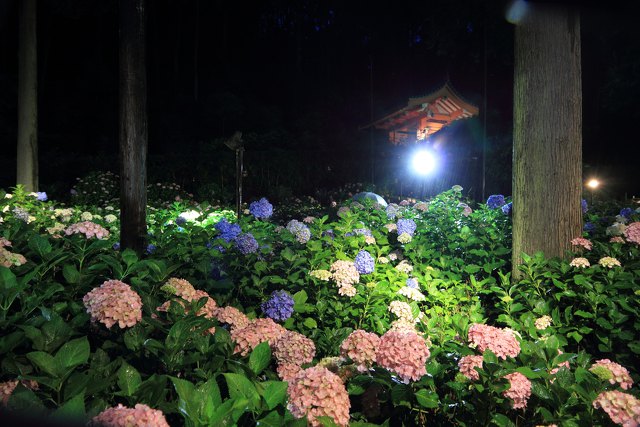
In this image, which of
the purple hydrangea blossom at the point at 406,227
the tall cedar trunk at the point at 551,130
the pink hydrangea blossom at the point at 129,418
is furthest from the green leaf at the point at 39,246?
the tall cedar trunk at the point at 551,130

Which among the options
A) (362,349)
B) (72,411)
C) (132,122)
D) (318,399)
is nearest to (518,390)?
(362,349)

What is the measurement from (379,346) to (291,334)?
329mm

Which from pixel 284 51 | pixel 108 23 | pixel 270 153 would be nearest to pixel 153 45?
pixel 108 23

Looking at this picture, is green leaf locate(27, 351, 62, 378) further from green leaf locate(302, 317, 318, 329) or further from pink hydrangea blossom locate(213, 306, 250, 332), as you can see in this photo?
green leaf locate(302, 317, 318, 329)

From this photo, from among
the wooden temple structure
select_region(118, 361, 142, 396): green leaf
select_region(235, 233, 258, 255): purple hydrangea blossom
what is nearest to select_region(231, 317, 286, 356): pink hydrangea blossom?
select_region(118, 361, 142, 396): green leaf

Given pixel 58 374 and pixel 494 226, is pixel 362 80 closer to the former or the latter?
pixel 494 226

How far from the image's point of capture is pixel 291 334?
179cm

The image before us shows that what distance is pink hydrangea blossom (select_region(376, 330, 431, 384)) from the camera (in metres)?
1.61

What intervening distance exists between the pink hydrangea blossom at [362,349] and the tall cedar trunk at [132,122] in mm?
2056

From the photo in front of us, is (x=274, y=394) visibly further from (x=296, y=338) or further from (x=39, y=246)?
(x=39, y=246)

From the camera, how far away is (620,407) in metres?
1.38

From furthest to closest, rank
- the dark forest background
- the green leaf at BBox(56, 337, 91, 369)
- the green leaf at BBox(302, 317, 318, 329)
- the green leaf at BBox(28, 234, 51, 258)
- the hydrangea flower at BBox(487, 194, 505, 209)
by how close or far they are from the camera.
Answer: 1. the dark forest background
2. the hydrangea flower at BBox(487, 194, 505, 209)
3. the green leaf at BBox(302, 317, 318, 329)
4. the green leaf at BBox(28, 234, 51, 258)
5. the green leaf at BBox(56, 337, 91, 369)

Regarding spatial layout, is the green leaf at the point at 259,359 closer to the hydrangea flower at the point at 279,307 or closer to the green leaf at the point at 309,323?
the hydrangea flower at the point at 279,307

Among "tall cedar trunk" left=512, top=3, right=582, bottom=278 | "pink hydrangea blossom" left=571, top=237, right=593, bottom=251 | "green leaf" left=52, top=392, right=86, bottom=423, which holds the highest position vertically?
"tall cedar trunk" left=512, top=3, right=582, bottom=278
